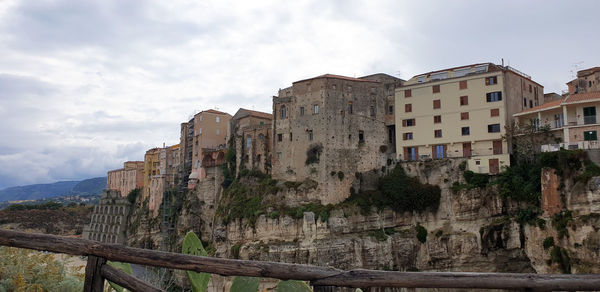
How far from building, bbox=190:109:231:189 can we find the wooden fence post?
47.9 m

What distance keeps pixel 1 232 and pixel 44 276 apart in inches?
80.7

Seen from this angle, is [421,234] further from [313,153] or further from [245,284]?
[245,284]

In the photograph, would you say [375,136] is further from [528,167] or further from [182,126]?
[182,126]

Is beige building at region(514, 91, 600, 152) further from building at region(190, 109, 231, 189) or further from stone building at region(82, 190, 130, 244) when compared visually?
stone building at region(82, 190, 130, 244)

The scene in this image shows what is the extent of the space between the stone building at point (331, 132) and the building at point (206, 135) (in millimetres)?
14150

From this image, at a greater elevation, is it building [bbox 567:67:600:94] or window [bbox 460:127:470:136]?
building [bbox 567:67:600:94]

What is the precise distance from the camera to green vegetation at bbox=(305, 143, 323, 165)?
38.2 metres

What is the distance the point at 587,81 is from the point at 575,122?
15.7 meters

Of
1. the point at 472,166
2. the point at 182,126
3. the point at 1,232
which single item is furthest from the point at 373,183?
the point at 1,232

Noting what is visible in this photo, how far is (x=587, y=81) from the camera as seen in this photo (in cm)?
4338

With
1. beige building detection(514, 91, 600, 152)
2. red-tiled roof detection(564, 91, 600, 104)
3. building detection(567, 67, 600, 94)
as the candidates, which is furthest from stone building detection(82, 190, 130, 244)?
building detection(567, 67, 600, 94)

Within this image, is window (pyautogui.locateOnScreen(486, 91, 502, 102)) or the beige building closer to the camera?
the beige building

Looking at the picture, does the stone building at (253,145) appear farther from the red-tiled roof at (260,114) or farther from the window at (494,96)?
the window at (494,96)

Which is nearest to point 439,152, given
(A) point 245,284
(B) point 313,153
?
(B) point 313,153
